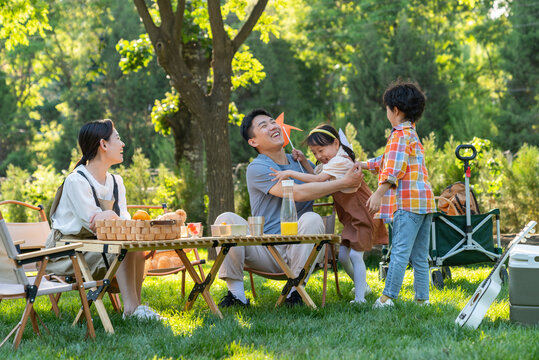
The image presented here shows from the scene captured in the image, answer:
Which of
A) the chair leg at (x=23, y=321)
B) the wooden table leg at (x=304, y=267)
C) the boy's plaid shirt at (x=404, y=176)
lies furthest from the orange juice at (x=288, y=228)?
the chair leg at (x=23, y=321)

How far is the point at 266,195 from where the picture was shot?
172 inches

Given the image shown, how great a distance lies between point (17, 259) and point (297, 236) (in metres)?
1.55

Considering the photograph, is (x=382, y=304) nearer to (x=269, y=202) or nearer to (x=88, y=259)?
(x=269, y=202)

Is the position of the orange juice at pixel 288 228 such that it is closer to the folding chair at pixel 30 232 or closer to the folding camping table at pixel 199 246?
the folding camping table at pixel 199 246

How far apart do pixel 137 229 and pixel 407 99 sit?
1899 millimetres

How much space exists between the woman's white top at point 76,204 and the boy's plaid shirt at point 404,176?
69.3 inches

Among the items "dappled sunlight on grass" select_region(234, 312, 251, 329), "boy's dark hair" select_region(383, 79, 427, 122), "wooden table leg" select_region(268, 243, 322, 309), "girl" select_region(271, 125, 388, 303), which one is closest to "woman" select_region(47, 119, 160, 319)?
"dappled sunlight on grass" select_region(234, 312, 251, 329)

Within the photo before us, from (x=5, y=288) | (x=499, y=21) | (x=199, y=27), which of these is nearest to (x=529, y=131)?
(x=499, y=21)

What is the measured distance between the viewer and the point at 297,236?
12.2 feet

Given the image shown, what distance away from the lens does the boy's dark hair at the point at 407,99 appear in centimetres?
398

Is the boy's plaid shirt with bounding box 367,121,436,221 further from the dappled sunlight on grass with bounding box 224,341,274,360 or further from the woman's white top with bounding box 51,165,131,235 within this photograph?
the woman's white top with bounding box 51,165,131,235

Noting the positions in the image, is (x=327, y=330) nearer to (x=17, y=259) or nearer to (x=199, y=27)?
(x=17, y=259)

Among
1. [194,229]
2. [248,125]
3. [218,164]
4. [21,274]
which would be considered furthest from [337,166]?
[218,164]

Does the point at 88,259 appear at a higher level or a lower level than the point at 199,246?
lower
